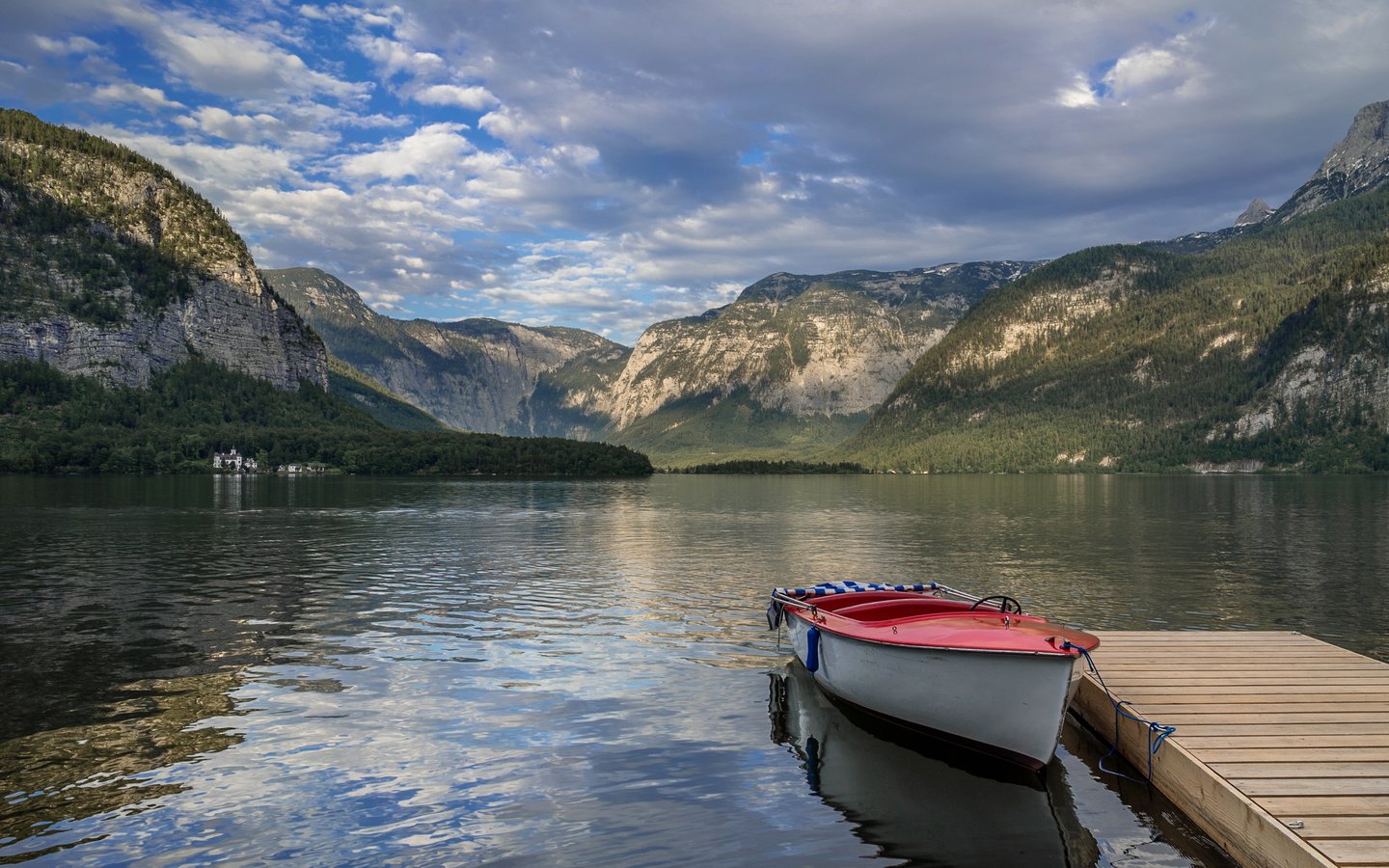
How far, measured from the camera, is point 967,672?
67.8ft

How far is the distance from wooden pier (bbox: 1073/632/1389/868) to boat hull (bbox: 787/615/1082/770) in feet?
8.33

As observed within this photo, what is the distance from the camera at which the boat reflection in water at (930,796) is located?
1755 cm

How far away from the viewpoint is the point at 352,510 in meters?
117

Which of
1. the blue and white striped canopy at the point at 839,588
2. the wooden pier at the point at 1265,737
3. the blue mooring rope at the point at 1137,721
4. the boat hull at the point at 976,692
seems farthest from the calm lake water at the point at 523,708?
the blue and white striped canopy at the point at 839,588

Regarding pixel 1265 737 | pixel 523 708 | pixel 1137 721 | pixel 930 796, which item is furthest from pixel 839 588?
pixel 1265 737

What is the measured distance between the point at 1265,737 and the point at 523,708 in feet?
64.8

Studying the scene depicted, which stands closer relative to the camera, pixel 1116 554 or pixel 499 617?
pixel 499 617

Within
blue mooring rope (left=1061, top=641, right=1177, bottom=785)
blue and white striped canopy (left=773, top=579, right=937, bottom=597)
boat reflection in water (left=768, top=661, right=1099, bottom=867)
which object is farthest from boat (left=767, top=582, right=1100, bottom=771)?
blue and white striped canopy (left=773, top=579, right=937, bottom=597)

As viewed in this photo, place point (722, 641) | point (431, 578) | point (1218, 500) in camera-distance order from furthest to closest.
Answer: point (1218, 500) < point (431, 578) < point (722, 641)

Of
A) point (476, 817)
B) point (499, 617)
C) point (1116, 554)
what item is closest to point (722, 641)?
point (499, 617)

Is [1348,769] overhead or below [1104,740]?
overhead

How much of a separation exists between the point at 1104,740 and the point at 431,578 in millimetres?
43438

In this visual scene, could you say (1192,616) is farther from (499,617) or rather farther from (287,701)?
(287,701)

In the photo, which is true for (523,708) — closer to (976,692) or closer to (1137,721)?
(976,692)
